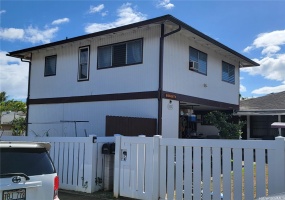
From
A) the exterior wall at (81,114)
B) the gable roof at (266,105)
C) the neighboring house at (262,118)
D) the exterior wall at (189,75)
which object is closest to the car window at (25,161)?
the exterior wall at (81,114)

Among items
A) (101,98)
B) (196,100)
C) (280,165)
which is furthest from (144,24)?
(280,165)

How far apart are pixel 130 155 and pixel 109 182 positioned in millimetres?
1254

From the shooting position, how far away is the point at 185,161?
22.6 ft

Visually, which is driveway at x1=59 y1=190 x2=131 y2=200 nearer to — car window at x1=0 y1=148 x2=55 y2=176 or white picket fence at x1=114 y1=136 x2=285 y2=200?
white picket fence at x1=114 y1=136 x2=285 y2=200

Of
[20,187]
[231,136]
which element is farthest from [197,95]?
[20,187]

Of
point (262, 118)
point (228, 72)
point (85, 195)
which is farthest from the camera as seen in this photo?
point (262, 118)

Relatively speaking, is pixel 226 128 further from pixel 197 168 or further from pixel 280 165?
pixel 280 165

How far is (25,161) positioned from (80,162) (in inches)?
176

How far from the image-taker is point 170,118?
13297mm

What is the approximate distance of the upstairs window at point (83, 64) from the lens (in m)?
15.7

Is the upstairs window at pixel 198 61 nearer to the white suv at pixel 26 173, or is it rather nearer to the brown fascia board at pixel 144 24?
the brown fascia board at pixel 144 24

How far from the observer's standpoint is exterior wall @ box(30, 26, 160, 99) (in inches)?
518

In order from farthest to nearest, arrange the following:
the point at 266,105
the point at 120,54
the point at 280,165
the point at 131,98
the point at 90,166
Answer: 1. the point at 266,105
2. the point at 120,54
3. the point at 131,98
4. the point at 90,166
5. the point at 280,165

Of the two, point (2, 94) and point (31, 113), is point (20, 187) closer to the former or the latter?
point (31, 113)
